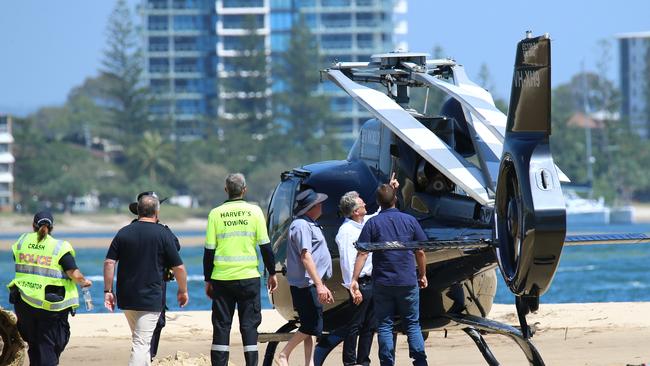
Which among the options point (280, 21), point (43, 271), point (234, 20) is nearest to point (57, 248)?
point (43, 271)

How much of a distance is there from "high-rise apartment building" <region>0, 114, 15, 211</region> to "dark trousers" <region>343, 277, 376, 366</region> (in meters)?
97.1

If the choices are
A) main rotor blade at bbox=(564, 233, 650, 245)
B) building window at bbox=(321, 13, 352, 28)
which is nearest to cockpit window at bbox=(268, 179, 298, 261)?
main rotor blade at bbox=(564, 233, 650, 245)

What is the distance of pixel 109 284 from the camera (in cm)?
991

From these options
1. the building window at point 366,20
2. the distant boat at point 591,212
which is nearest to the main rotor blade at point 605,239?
the distant boat at point 591,212

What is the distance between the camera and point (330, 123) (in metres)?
114

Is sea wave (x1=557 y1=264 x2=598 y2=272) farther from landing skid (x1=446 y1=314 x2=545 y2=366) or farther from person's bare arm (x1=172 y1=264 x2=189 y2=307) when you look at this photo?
person's bare arm (x1=172 y1=264 x2=189 y2=307)

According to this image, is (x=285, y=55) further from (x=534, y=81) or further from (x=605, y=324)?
(x=534, y=81)

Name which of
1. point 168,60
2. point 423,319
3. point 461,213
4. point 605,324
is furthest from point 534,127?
point 168,60

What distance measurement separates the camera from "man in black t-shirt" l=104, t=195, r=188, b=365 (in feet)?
32.8

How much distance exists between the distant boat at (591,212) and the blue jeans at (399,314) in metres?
86.5

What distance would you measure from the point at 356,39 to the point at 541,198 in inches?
5180

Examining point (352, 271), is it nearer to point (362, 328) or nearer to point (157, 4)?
point (362, 328)

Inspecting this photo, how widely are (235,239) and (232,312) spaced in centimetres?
55

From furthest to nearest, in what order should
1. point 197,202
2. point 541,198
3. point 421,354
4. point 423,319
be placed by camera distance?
1. point 197,202
2. point 423,319
3. point 421,354
4. point 541,198
